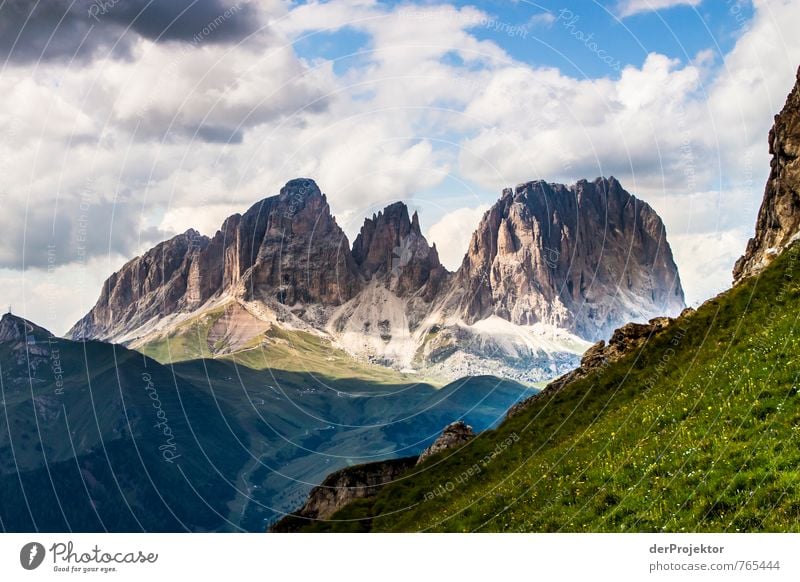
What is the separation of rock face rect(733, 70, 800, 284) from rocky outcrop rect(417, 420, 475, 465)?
124 ft

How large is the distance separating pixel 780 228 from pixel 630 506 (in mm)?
82340

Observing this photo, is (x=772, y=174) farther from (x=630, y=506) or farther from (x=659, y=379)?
(x=630, y=506)

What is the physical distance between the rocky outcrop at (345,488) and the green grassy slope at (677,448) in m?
18.4

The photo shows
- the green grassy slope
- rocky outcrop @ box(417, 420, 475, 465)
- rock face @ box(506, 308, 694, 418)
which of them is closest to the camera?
the green grassy slope

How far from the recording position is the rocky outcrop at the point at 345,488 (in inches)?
3351

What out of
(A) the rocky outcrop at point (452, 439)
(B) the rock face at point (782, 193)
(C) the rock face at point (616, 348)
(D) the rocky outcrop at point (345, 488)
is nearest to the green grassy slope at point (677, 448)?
(C) the rock face at point (616, 348)

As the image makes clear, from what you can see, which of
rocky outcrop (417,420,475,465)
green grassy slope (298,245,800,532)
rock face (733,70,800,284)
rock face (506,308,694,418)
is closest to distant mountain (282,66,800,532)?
green grassy slope (298,245,800,532)

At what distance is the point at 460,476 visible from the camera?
65938 millimetres

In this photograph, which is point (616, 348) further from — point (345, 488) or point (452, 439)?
point (345, 488)

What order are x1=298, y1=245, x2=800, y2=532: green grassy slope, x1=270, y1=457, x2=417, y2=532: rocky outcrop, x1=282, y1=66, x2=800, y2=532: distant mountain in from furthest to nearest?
x1=270, y1=457, x2=417, y2=532: rocky outcrop < x1=282, y1=66, x2=800, y2=532: distant mountain < x1=298, y1=245, x2=800, y2=532: green grassy slope

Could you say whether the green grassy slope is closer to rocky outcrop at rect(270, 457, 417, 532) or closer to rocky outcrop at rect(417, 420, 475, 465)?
rocky outcrop at rect(417, 420, 475, 465)

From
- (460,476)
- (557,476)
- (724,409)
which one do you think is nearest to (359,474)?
(460,476)

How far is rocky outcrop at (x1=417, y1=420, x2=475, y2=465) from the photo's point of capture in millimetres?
82631

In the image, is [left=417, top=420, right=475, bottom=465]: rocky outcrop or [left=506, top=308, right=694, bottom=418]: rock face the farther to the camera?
[left=417, top=420, right=475, bottom=465]: rocky outcrop
